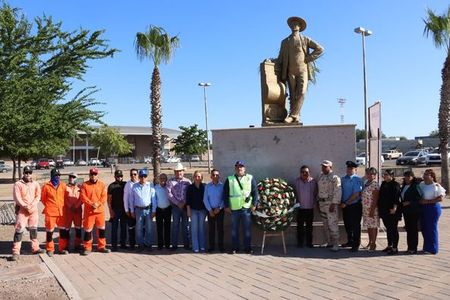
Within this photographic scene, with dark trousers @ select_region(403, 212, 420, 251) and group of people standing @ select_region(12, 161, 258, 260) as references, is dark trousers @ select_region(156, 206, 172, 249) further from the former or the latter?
dark trousers @ select_region(403, 212, 420, 251)

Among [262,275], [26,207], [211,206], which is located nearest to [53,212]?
[26,207]

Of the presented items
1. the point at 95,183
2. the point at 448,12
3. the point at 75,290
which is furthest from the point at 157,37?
the point at 75,290

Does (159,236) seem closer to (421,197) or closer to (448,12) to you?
(421,197)

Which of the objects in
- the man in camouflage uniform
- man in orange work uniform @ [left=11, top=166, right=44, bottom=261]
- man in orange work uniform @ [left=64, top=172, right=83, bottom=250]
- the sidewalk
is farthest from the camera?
man in orange work uniform @ [left=64, top=172, right=83, bottom=250]

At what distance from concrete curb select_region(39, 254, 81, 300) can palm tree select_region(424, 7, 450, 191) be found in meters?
16.4

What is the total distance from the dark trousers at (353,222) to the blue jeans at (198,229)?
2.73 m

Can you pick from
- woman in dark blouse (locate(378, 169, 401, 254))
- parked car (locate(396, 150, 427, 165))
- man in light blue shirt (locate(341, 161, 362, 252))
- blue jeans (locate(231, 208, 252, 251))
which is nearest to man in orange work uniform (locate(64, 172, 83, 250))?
blue jeans (locate(231, 208, 252, 251))

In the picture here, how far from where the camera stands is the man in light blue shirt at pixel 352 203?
8836 mm

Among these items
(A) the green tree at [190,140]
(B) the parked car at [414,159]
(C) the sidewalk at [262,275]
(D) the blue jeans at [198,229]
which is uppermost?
(A) the green tree at [190,140]

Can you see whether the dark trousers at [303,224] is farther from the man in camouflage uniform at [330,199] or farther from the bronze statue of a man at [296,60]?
the bronze statue of a man at [296,60]

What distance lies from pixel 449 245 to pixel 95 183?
6944mm

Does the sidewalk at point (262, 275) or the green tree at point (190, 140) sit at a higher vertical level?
the green tree at point (190, 140)

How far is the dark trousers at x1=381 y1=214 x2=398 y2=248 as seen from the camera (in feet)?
27.9

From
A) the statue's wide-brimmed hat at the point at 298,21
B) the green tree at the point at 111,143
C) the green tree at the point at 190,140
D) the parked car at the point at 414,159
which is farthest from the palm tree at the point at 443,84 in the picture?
the green tree at the point at 111,143
